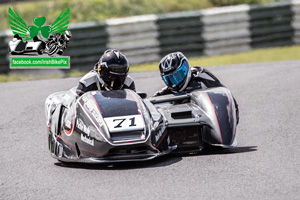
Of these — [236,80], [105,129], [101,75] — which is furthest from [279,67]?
[105,129]

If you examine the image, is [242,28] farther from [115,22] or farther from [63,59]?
[63,59]

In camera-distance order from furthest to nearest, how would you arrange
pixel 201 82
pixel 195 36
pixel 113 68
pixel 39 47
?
pixel 195 36 → pixel 39 47 → pixel 201 82 → pixel 113 68

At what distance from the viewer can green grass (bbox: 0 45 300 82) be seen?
14.3m

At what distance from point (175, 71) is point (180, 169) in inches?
68.8

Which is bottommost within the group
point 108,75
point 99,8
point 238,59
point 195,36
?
point 238,59

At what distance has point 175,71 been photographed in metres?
7.71

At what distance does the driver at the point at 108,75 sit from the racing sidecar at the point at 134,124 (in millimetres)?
220

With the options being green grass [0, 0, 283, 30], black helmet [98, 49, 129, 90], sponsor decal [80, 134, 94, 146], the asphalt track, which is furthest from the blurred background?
sponsor decal [80, 134, 94, 146]

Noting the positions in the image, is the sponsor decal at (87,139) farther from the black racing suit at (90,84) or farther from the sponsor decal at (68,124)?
the black racing suit at (90,84)

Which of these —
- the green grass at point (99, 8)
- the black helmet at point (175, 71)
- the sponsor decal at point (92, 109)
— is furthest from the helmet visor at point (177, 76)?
the green grass at point (99, 8)

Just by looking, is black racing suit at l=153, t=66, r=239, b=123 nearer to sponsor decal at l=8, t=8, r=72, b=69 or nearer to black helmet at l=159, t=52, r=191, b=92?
black helmet at l=159, t=52, r=191, b=92

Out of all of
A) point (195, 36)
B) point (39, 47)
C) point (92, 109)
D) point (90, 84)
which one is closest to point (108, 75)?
point (90, 84)

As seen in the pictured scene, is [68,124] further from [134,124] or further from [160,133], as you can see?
[160,133]

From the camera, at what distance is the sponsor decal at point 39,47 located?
45.9ft
